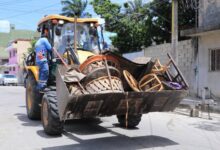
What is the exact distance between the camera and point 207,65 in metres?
18.5

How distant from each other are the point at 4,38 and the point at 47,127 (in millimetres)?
79621

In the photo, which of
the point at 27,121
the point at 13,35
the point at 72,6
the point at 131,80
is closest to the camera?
the point at 131,80

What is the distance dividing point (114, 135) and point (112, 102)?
1727mm

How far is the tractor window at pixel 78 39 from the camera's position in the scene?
1108 centimetres

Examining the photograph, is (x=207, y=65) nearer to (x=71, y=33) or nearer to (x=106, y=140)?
(x=71, y=33)

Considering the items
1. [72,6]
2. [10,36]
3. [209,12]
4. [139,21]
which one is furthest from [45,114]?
[10,36]

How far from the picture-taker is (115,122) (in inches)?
445

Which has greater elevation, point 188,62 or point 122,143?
point 188,62

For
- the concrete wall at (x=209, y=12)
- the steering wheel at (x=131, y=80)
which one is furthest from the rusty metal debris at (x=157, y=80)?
the concrete wall at (x=209, y=12)

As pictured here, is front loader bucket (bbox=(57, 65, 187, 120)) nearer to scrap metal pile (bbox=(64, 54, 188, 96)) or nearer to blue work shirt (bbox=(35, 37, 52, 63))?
scrap metal pile (bbox=(64, 54, 188, 96))

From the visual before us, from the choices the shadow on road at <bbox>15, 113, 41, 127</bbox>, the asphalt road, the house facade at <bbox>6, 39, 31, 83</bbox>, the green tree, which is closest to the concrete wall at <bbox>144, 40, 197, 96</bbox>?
the green tree

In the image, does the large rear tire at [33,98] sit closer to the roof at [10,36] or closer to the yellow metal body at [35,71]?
→ the yellow metal body at [35,71]

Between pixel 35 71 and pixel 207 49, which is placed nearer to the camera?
pixel 35 71

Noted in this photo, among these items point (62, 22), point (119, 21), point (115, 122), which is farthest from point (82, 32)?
point (119, 21)
